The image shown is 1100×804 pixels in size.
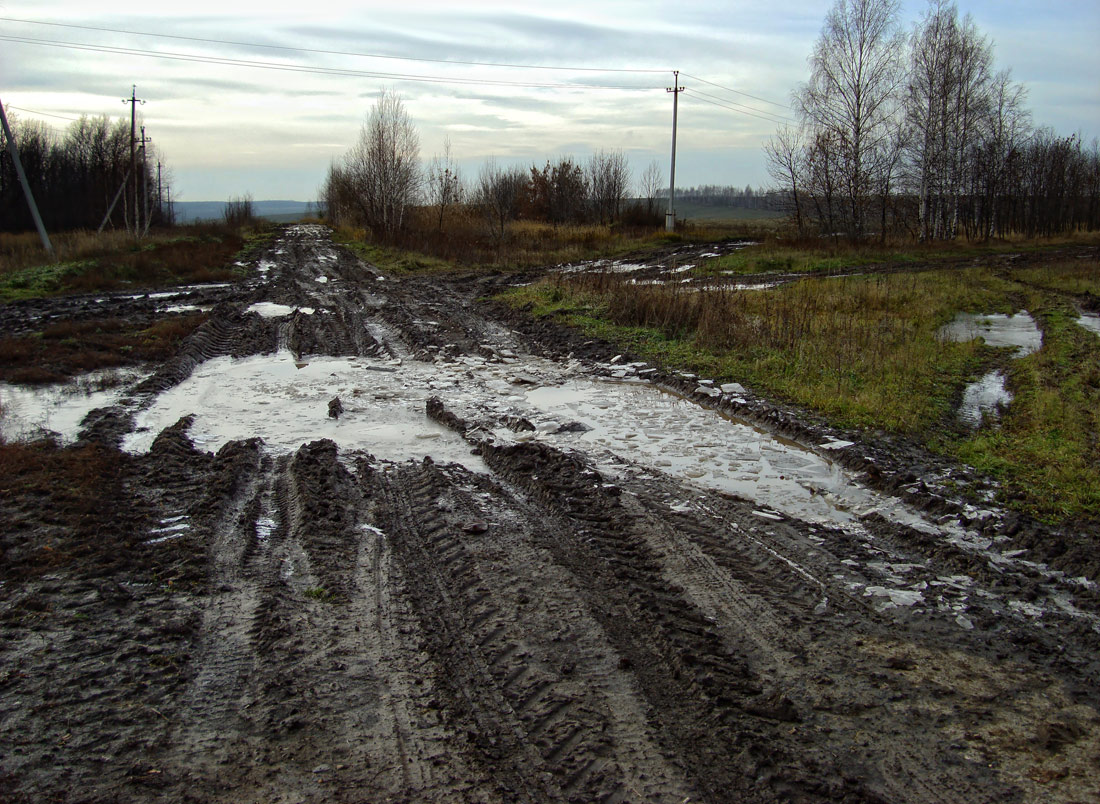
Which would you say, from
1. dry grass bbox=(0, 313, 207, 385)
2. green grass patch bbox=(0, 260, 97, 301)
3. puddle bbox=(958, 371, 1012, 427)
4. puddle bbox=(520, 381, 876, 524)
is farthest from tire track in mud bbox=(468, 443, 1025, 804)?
green grass patch bbox=(0, 260, 97, 301)

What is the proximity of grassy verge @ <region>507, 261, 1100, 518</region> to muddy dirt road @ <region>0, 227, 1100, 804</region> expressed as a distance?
35.9 inches

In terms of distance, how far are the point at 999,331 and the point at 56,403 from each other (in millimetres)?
14720

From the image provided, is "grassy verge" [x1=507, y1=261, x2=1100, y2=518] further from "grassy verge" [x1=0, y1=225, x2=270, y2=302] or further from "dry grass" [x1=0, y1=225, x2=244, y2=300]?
"dry grass" [x1=0, y1=225, x2=244, y2=300]

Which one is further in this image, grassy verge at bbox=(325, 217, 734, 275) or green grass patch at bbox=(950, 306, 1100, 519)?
grassy verge at bbox=(325, 217, 734, 275)

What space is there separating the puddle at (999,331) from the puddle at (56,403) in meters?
11.8

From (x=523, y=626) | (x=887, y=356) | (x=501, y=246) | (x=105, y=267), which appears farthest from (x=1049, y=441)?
(x=501, y=246)

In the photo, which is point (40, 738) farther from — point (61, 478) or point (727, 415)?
point (727, 415)

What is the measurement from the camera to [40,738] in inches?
107

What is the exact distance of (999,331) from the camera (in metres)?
13.3

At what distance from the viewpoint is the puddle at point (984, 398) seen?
25.1 feet

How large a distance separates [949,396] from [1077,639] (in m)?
5.40

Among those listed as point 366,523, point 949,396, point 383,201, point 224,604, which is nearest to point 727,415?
point 949,396

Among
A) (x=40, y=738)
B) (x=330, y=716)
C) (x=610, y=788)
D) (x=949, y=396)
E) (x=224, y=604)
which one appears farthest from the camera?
(x=949, y=396)

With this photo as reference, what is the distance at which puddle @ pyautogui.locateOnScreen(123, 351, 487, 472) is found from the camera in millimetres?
6641
